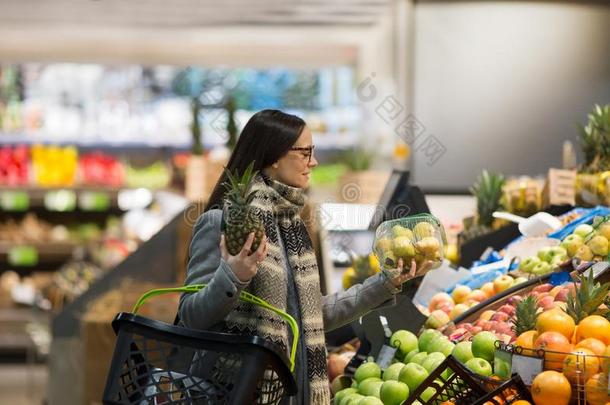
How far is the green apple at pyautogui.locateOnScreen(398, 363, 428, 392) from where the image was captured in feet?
10.4

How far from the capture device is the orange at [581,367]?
8.94 ft


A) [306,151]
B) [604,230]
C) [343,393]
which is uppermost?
[306,151]

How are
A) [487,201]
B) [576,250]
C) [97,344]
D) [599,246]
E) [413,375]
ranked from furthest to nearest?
[97,344], [487,201], [576,250], [599,246], [413,375]

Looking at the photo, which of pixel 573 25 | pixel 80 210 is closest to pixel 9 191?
pixel 80 210

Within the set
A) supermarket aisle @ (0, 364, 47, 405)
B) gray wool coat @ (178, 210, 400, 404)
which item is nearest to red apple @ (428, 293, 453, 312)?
gray wool coat @ (178, 210, 400, 404)

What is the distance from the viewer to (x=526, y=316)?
3092mm

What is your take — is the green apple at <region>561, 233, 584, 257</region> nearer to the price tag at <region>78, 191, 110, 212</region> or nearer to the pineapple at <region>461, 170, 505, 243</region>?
the pineapple at <region>461, 170, 505, 243</region>

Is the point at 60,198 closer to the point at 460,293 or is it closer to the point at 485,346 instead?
the point at 460,293

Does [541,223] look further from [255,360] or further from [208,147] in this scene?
[208,147]

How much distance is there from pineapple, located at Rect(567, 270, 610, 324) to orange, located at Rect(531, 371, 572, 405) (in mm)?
279

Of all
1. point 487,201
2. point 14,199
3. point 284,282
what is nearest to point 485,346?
point 284,282

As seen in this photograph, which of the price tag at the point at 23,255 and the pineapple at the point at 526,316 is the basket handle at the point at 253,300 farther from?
the price tag at the point at 23,255

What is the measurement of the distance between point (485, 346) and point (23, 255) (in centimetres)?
799

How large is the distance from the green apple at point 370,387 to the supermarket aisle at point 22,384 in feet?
20.0
